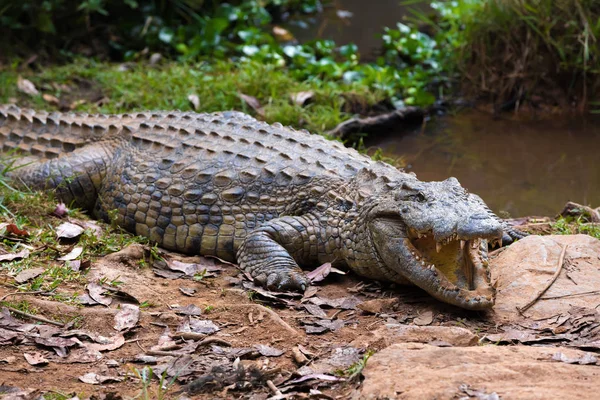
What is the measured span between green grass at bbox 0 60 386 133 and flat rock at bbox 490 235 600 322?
11.5 feet

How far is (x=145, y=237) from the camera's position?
6.09 m

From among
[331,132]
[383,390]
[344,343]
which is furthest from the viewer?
[331,132]

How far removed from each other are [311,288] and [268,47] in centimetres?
574

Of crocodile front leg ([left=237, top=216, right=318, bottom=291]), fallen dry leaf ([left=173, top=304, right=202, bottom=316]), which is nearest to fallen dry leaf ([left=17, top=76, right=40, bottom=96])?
crocodile front leg ([left=237, top=216, right=318, bottom=291])

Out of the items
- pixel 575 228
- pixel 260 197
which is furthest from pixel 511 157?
pixel 260 197

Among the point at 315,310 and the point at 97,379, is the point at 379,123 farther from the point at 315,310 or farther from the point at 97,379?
the point at 97,379

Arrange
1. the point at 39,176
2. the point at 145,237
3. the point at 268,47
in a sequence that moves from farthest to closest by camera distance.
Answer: the point at 268,47, the point at 39,176, the point at 145,237

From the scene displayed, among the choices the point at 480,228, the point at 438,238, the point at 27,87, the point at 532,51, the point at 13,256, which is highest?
the point at 532,51

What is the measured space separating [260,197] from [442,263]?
1.55 meters

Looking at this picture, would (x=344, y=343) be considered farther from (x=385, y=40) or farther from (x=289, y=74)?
(x=385, y=40)

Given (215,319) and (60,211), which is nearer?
(215,319)

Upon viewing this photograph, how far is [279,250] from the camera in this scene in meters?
5.41

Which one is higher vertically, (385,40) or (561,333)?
(385,40)

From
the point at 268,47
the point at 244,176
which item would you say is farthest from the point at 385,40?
the point at 244,176
